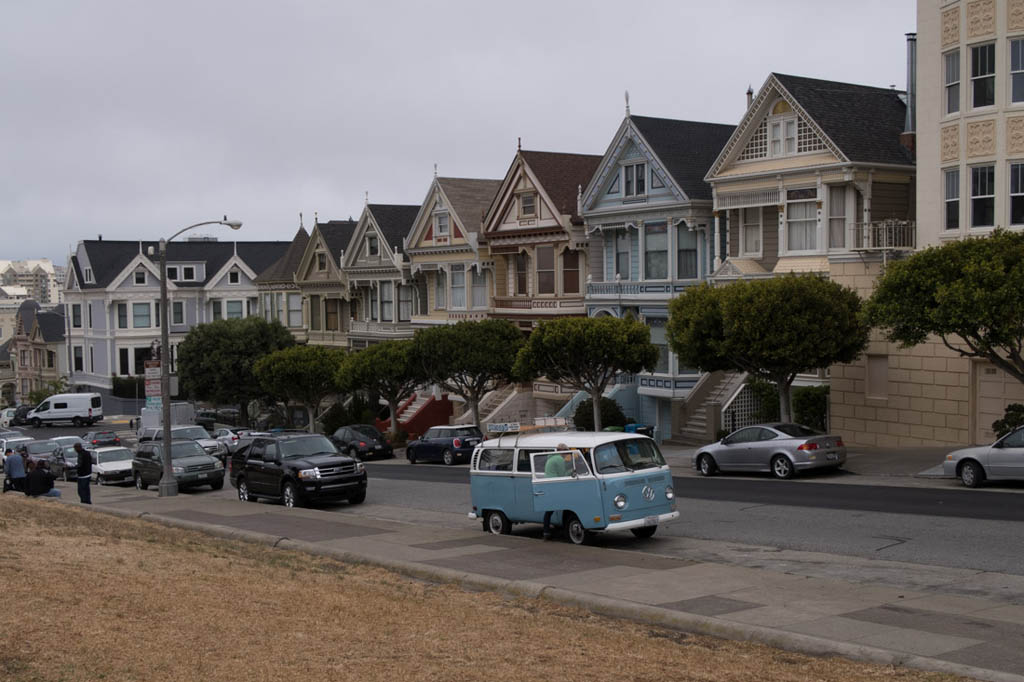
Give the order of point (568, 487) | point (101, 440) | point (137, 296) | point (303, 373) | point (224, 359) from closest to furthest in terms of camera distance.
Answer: point (568, 487)
point (101, 440)
point (303, 373)
point (224, 359)
point (137, 296)

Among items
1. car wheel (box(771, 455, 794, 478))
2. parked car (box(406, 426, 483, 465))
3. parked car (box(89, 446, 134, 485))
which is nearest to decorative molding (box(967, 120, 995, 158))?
car wheel (box(771, 455, 794, 478))

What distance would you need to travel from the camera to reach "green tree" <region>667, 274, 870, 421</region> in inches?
1140

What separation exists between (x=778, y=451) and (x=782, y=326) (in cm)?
358

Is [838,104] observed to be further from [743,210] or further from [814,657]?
[814,657]

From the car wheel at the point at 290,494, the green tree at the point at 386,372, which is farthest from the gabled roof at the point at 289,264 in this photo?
the car wheel at the point at 290,494

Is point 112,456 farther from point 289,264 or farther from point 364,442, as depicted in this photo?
point 289,264

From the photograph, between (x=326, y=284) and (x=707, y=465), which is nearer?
(x=707, y=465)

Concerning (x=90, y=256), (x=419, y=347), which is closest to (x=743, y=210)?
(x=419, y=347)

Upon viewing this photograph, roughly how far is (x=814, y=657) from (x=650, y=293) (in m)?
32.1

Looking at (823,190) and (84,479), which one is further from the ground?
(823,190)

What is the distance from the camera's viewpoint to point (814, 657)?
1038cm

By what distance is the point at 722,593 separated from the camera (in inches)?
539

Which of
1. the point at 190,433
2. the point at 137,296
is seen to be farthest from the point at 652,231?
the point at 137,296

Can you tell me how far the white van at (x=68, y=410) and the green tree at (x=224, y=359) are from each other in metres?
13.9
